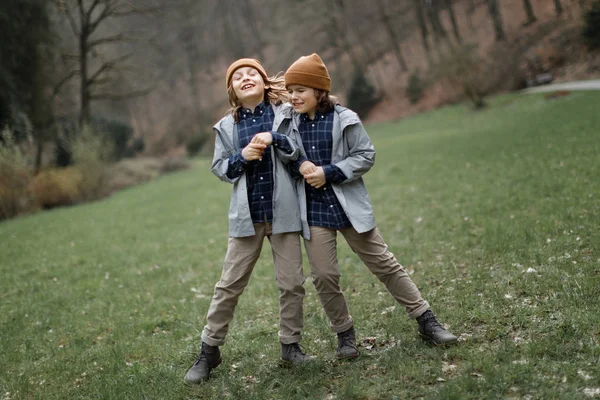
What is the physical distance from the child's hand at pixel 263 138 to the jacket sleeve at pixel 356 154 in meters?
0.49

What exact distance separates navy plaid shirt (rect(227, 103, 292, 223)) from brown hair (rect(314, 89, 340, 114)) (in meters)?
0.36

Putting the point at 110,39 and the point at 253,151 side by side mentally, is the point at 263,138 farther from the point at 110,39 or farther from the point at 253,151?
the point at 110,39

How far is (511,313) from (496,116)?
17.7 metres

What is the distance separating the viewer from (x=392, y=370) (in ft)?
12.3

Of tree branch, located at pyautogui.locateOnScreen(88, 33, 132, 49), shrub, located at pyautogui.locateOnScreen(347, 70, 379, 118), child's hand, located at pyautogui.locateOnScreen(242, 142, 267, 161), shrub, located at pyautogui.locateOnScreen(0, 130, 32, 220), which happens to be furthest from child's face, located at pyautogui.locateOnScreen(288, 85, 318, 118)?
shrub, located at pyautogui.locateOnScreen(347, 70, 379, 118)

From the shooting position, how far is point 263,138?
3766 millimetres

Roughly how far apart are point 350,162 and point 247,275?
1084 mm

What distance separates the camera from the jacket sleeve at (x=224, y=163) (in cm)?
393

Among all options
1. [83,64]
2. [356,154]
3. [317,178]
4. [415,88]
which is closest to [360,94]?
[415,88]

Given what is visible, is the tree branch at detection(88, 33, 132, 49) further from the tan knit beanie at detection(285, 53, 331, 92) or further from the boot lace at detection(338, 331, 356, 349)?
the boot lace at detection(338, 331, 356, 349)

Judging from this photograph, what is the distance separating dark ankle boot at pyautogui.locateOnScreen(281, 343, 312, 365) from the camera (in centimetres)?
405

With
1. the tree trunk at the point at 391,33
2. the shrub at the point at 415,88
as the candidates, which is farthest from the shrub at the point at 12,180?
the tree trunk at the point at 391,33

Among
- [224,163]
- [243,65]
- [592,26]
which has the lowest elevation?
[224,163]

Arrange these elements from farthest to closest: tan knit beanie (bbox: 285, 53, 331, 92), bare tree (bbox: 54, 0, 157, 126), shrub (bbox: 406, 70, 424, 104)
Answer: shrub (bbox: 406, 70, 424, 104), bare tree (bbox: 54, 0, 157, 126), tan knit beanie (bbox: 285, 53, 331, 92)
